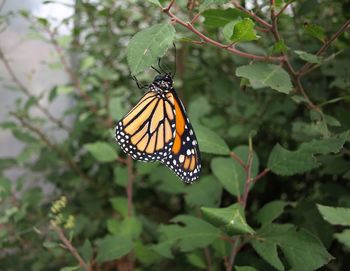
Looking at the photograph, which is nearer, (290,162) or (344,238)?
(344,238)

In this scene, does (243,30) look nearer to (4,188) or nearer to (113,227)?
(113,227)

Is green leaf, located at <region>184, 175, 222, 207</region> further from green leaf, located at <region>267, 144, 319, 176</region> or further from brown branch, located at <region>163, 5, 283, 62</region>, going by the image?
brown branch, located at <region>163, 5, 283, 62</region>

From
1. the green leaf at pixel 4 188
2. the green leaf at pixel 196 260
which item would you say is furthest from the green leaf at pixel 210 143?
the green leaf at pixel 4 188

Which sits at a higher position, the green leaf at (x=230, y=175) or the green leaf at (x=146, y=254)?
the green leaf at (x=230, y=175)

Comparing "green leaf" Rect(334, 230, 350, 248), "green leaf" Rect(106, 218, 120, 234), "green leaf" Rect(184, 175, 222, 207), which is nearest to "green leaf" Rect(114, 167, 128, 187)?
"green leaf" Rect(106, 218, 120, 234)

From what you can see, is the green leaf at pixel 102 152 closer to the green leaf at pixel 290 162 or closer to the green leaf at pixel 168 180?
the green leaf at pixel 168 180

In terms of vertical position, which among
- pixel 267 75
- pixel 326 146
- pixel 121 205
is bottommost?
pixel 121 205

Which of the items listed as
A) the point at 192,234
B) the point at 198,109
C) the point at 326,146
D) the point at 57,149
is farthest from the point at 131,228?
the point at 326,146
